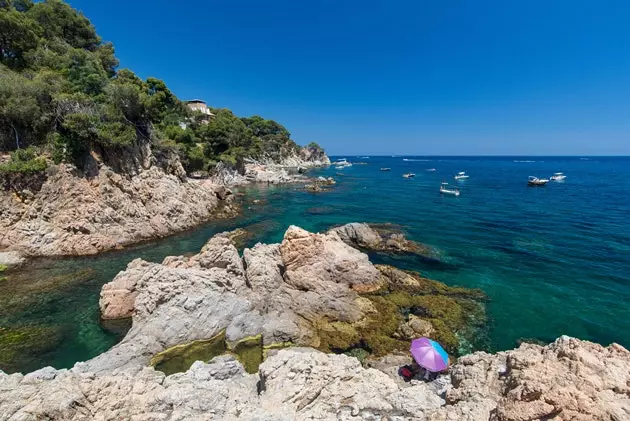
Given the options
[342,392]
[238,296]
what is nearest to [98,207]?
[238,296]

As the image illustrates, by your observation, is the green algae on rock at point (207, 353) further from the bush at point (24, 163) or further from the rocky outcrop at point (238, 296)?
the bush at point (24, 163)

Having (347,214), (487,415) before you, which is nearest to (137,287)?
(487,415)

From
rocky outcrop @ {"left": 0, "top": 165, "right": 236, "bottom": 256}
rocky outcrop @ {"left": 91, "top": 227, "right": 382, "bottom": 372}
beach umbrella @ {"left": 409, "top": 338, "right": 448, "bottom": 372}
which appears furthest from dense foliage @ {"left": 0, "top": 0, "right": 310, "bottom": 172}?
beach umbrella @ {"left": 409, "top": 338, "right": 448, "bottom": 372}

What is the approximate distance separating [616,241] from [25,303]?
153 feet

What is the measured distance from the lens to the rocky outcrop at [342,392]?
221 inches

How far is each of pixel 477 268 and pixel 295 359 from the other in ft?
63.1

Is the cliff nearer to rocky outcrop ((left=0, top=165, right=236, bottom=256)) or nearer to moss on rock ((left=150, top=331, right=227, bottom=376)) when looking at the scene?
rocky outcrop ((left=0, top=165, right=236, bottom=256))

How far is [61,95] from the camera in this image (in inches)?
963

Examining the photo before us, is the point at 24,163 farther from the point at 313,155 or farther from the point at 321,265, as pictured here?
the point at 313,155

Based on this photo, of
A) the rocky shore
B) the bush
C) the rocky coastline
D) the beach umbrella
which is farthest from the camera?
the rocky shore

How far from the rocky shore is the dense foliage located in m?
1.56

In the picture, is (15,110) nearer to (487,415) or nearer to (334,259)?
(334,259)

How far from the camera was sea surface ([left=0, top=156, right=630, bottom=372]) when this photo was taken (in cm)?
1471

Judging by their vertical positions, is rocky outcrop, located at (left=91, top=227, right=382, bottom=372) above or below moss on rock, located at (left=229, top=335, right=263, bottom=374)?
above
